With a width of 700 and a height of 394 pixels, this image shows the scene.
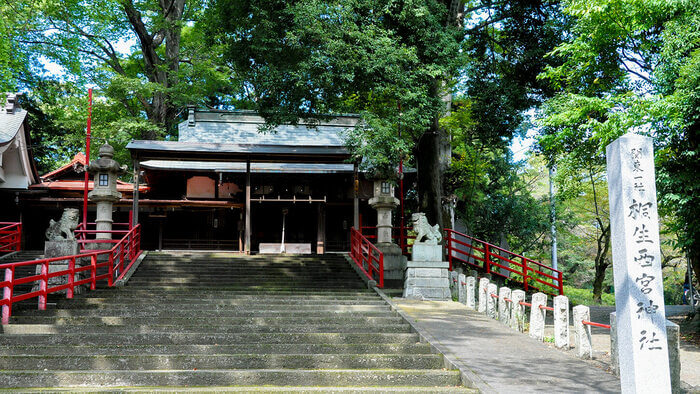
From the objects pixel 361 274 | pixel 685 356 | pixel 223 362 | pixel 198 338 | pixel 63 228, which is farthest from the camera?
pixel 361 274

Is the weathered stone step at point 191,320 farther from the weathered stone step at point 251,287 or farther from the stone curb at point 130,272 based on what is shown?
the stone curb at point 130,272

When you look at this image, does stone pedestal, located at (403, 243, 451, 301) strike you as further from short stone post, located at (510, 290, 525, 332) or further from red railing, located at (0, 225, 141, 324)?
red railing, located at (0, 225, 141, 324)

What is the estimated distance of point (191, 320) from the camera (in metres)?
11.0

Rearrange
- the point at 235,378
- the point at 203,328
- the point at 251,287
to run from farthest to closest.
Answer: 1. the point at 251,287
2. the point at 203,328
3. the point at 235,378

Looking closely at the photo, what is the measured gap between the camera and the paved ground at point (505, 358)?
25.4 feet

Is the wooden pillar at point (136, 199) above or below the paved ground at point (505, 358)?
above

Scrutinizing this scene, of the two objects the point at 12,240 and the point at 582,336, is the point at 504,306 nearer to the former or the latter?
the point at 582,336

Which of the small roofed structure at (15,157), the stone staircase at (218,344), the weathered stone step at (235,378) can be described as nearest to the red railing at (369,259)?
the stone staircase at (218,344)

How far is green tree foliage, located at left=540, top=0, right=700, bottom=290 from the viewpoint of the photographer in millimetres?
Answer: 11156

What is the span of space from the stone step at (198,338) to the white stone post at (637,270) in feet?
15.0

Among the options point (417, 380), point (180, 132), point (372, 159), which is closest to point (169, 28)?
point (180, 132)

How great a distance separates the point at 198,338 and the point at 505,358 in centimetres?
532

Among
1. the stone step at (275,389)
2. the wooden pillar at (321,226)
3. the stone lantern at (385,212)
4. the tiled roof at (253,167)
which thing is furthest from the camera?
the tiled roof at (253,167)

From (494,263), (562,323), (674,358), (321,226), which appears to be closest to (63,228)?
(321,226)
